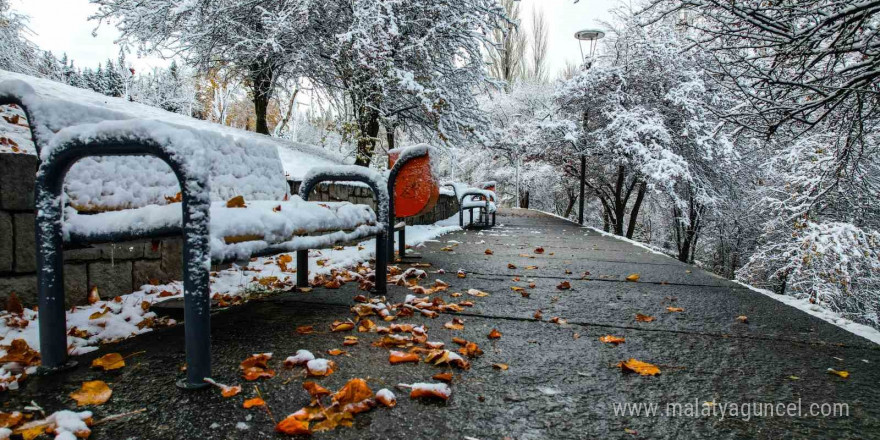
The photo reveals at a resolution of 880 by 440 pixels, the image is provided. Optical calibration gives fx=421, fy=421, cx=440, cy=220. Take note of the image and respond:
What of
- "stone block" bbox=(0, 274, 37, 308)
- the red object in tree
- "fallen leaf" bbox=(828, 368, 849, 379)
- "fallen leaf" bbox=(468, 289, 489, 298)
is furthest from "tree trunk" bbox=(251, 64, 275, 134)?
"fallen leaf" bbox=(828, 368, 849, 379)

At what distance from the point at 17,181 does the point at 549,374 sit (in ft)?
7.94

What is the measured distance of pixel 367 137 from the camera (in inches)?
282

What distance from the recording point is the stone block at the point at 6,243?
184 cm

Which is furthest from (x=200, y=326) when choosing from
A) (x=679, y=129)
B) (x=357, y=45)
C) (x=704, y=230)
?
(x=704, y=230)

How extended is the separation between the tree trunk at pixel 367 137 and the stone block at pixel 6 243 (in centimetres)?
547

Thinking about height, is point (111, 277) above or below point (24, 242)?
below

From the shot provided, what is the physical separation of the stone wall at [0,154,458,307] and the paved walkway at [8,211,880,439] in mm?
532

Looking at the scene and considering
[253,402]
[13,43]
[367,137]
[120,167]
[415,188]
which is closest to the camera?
[253,402]

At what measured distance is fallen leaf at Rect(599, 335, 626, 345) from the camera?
178 cm

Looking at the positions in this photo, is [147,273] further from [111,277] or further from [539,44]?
[539,44]

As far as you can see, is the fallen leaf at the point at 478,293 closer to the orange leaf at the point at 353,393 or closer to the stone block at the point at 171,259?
the orange leaf at the point at 353,393

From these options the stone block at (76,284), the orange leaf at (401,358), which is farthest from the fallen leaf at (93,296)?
the orange leaf at (401,358)

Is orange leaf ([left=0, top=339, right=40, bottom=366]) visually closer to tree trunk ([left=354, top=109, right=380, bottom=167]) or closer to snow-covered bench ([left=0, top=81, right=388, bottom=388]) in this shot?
snow-covered bench ([left=0, top=81, right=388, bottom=388])

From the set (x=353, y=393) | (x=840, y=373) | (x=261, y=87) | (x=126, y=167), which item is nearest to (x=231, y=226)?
(x=353, y=393)
